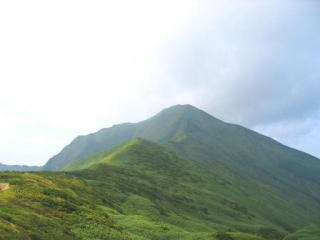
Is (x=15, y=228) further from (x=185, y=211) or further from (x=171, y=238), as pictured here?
(x=185, y=211)

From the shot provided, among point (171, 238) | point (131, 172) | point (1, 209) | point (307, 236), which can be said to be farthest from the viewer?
point (131, 172)

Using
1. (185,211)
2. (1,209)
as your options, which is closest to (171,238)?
(1,209)

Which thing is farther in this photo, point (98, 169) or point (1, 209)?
point (98, 169)

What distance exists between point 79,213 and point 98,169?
104251 millimetres

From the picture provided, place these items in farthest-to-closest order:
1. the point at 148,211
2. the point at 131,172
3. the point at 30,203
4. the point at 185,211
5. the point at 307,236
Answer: the point at 131,172 < the point at 185,211 < the point at 307,236 < the point at 148,211 < the point at 30,203

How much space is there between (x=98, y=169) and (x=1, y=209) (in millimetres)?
116508

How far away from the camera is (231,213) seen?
624 feet

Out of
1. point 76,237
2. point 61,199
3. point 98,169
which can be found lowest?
point 76,237

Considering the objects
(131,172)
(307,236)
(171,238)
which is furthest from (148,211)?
(131,172)

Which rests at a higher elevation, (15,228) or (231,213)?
(231,213)

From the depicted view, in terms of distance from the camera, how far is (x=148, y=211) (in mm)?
112938

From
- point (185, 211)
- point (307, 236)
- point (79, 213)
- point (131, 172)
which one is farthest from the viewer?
point (131, 172)

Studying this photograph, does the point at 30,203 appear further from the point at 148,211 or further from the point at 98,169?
the point at 98,169

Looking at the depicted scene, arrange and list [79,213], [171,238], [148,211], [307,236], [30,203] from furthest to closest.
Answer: [307,236], [148,211], [171,238], [79,213], [30,203]
